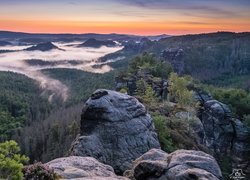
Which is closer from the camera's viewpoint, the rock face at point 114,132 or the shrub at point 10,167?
the shrub at point 10,167

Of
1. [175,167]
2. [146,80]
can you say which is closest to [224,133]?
[146,80]

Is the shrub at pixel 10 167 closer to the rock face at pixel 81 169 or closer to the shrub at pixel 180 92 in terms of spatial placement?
the rock face at pixel 81 169

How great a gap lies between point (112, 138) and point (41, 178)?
27477 mm

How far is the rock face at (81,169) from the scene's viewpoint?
28.3 meters

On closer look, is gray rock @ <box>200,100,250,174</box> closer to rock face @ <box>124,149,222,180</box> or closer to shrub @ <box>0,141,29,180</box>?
rock face @ <box>124,149,222,180</box>

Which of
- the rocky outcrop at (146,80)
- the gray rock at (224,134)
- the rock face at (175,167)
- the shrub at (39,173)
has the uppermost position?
the shrub at (39,173)

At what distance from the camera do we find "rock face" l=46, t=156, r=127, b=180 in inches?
1116

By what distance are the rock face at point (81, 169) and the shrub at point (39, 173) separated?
89.6 inches

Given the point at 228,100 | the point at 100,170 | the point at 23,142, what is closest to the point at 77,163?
the point at 100,170

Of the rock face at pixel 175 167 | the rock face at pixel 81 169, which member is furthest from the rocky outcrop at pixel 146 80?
the rock face at pixel 81 169

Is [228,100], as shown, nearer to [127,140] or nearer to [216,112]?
[216,112]

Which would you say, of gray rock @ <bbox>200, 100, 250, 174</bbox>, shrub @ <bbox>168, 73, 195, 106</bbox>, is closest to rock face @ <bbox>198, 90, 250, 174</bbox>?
gray rock @ <bbox>200, 100, 250, 174</bbox>

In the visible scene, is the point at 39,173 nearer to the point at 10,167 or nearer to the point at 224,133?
the point at 10,167

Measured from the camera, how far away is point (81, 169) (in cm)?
3052
